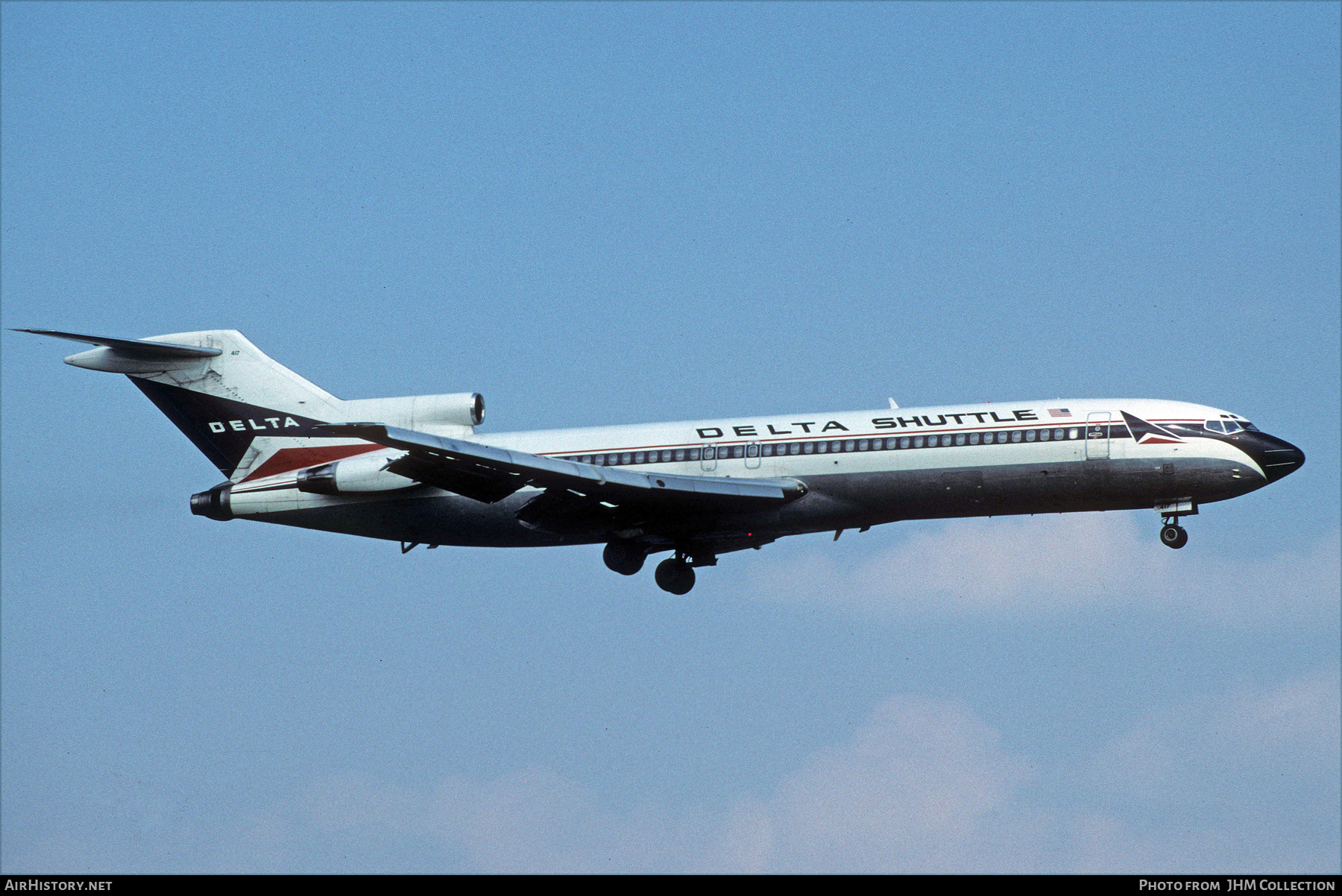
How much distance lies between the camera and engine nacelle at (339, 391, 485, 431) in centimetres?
3825

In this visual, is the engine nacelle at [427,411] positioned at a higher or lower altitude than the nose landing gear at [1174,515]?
higher

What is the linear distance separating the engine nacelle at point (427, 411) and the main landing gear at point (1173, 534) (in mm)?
16394

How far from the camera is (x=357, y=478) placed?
37.2m

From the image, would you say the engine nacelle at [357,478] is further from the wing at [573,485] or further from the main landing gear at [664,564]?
the main landing gear at [664,564]

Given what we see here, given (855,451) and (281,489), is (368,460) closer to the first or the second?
(281,489)

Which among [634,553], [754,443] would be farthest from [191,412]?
[754,443]

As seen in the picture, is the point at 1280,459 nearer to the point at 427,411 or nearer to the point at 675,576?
the point at 675,576

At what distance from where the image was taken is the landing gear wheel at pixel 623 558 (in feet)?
126

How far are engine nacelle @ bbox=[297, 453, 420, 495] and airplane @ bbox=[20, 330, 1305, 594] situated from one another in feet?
0.14

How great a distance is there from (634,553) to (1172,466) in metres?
12.7

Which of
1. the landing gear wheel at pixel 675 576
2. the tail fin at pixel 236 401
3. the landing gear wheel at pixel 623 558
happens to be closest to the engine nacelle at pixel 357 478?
the tail fin at pixel 236 401

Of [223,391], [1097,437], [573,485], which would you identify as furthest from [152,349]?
[1097,437]

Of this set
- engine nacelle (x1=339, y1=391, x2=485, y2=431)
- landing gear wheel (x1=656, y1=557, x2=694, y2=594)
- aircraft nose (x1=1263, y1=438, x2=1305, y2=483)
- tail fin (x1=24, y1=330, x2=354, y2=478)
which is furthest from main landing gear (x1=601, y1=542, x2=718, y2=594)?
aircraft nose (x1=1263, y1=438, x2=1305, y2=483)

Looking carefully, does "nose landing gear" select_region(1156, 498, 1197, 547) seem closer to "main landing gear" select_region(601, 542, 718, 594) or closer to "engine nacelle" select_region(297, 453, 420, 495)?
"main landing gear" select_region(601, 542, 718, 594)
